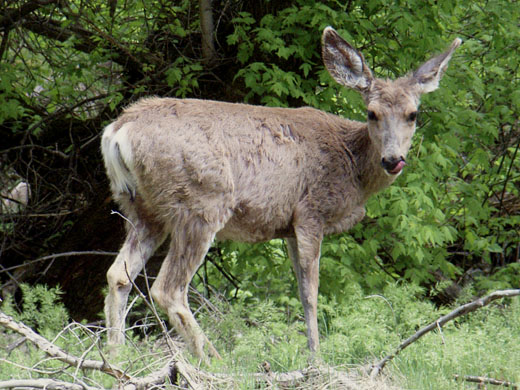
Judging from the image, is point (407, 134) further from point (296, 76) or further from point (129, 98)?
point (129, 98)

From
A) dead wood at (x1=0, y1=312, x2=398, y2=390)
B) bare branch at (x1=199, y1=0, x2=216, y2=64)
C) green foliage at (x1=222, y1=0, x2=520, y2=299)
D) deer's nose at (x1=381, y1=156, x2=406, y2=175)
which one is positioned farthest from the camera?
bare branch at (x1=199, y1=0, x2=216, y2=64)

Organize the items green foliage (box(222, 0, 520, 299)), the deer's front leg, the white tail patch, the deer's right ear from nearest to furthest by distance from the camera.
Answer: the white tail patch
the deer's front leg
the deer's right ear
green foliage (box(222, 0, 520, 299))

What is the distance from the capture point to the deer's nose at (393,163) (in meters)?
5.80

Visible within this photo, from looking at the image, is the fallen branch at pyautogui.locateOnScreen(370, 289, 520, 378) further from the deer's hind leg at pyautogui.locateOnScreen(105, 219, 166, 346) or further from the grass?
the deer's hind leg at pyautogui.locateOnScreen(105, 219, 166, 346)

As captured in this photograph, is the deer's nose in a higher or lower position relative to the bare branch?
lower

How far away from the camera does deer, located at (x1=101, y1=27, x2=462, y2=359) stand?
219 inches

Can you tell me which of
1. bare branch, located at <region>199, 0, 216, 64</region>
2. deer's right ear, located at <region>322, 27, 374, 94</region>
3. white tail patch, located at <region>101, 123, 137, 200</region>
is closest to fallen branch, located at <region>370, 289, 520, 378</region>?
white tail patch, located at <region>101, 123, 137, 200</region>

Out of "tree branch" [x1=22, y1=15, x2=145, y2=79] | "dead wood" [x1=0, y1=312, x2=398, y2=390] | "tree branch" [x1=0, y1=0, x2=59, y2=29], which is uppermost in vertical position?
"tree branch" [x1=0, y1=0, x2=59, y2=29]

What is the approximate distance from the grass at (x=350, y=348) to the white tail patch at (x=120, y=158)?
104 centimetres

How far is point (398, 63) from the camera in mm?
8094

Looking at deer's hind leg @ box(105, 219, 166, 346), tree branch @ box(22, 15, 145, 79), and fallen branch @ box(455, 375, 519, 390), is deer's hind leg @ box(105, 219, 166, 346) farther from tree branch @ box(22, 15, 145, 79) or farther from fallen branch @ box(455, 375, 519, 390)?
tree branch @ box(22, 15, 145, 79)

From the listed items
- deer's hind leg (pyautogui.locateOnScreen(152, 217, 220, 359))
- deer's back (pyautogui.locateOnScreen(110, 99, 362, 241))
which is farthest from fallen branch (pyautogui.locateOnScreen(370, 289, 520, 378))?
deer's back (pyautogui.locateOnScreen(110, 99, 362, 241))

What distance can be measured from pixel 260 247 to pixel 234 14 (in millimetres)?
2546

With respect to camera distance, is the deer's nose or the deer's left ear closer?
the deer's nose
